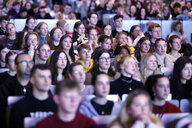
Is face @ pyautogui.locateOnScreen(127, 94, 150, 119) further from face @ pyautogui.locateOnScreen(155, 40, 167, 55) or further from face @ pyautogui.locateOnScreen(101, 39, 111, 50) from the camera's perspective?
face @ pyautogui.locateOnScreen(101, 39, 111, 50)

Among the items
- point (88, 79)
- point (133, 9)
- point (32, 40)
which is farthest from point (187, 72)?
point (133, 9)

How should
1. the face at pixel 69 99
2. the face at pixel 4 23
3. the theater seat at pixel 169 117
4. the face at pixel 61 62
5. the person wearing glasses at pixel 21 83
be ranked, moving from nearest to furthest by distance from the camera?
1. the face at pixel 69 99
2. the theater seat at pixel 169 117
3. the person wearing glasses at pixel 21 83
4. the face at pixel 61 62
5. the face at pixel 4 23

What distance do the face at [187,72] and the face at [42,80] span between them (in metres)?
1.81

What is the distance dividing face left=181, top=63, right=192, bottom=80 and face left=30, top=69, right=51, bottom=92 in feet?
5.95

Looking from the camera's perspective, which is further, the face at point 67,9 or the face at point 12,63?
the face at point 67,9

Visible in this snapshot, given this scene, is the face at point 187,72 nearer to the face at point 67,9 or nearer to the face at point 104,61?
the face at point 104,61

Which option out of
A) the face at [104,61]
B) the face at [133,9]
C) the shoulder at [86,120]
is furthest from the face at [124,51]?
the face at [133,9]

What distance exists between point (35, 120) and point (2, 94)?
42.5 inches

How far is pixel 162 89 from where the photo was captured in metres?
3.77

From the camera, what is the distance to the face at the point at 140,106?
2908 millimetres

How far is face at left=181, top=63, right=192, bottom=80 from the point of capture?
4.51 metres

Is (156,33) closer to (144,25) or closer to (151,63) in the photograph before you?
(144,25)

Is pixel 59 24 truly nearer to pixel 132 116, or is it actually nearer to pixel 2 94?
pixel 2 94

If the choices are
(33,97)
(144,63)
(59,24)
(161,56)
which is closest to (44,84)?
(33,97)
